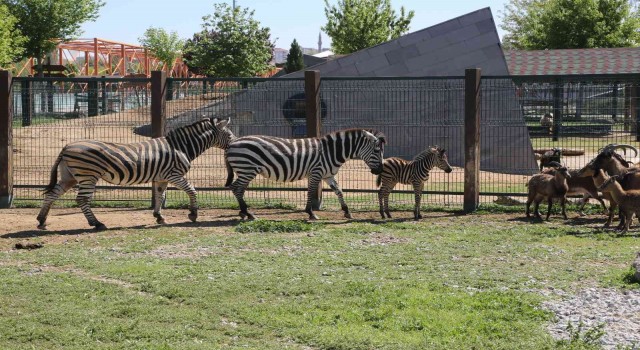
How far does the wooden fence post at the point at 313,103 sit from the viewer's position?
55.7ft

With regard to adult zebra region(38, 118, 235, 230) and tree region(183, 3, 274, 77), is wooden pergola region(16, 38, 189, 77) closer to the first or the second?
tree region(183, 3, 274, 77)

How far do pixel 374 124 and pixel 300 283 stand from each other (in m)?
9.20

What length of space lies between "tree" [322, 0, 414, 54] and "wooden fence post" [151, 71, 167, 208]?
39.9 metres

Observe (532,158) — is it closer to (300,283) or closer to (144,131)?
(144,131)

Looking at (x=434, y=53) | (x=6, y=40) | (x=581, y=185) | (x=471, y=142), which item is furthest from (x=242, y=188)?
(x=6, y=40)

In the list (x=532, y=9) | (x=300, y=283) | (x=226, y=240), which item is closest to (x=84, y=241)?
(x=226, y=240)

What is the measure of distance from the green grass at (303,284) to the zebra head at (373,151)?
5.16 ft

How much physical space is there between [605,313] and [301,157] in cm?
788

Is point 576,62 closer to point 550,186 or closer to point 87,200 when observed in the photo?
point 550,186

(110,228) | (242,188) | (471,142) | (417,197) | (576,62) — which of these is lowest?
(110,228)

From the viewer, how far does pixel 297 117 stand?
61.4ft

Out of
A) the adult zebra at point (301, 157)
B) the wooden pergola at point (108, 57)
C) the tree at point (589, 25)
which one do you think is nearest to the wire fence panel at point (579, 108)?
the adult zebra at point (301, 157)

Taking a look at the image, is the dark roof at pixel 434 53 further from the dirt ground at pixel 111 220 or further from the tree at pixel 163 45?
the tree at pixel 163 45

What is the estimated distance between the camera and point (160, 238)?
1355 cm
